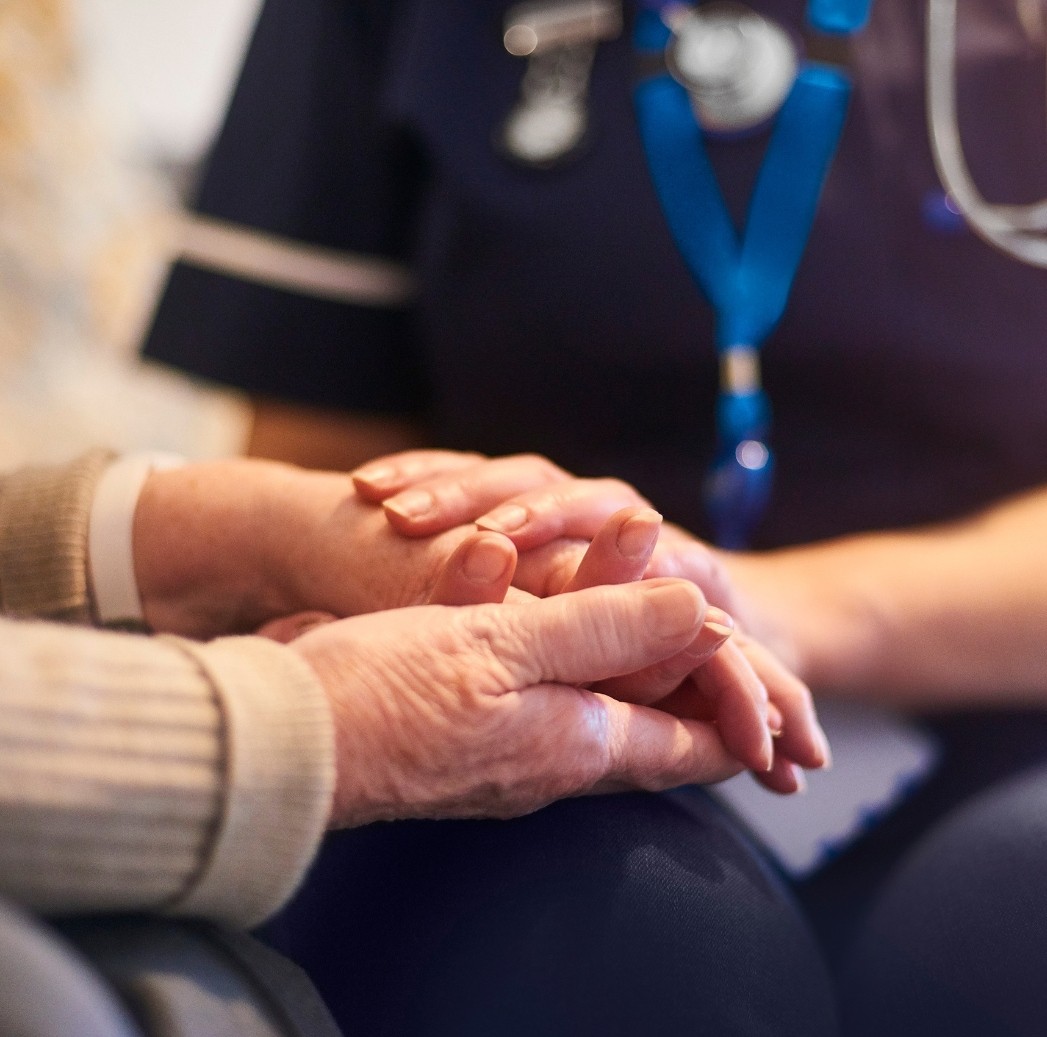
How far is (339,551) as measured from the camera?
500mm

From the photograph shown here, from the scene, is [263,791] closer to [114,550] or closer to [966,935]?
[114,550]

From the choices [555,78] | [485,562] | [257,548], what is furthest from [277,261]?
[485,562]

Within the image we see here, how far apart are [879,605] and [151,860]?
0.45 m

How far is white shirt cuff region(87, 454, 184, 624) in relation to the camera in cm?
52

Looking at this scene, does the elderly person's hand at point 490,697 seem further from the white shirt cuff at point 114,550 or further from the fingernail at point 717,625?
the white shirt cuff at point 114,550

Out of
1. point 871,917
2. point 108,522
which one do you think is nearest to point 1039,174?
point 871,917

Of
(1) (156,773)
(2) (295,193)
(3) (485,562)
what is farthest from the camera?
(2) (295,193)

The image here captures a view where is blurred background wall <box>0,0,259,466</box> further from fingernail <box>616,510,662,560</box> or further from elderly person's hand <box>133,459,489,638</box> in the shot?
fingernail <box>616,510,662,560</box>

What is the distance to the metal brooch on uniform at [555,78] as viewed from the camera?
0.69 meters

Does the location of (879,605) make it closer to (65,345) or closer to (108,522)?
(108,522)

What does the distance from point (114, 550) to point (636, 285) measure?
0.36m

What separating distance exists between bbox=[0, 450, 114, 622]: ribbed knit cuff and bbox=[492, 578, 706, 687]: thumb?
0.73 ft

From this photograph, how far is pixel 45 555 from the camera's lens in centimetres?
50

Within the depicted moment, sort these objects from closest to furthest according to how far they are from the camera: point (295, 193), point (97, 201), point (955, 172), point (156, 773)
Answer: point (156, 773), point (955, 172), point (295, 193), point (97, 201)
